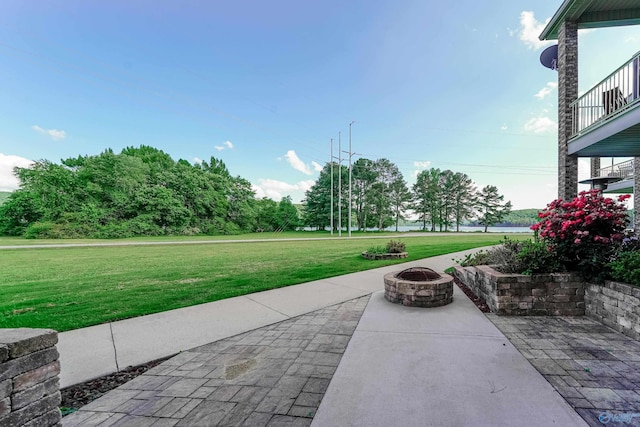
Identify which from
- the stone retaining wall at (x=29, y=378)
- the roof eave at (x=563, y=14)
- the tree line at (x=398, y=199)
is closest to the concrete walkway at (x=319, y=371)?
the stone retaining wall at (x=29, y=378)

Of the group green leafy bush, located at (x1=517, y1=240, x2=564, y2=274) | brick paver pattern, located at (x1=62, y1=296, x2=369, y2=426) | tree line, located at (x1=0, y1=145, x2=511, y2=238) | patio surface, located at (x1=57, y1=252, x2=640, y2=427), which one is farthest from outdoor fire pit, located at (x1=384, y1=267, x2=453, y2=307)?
tree line, located at (x1=0, y1=145, x2=511, y2=238)

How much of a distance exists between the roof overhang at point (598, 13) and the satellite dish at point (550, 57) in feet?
3.89

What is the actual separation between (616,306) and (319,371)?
4022 mm

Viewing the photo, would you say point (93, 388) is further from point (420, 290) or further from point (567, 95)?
point (567, 95)

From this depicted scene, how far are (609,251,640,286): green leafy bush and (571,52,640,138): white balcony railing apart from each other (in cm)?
423

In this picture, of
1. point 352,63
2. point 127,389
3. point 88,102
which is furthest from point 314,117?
point 127,389

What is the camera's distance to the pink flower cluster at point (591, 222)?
3891 millimetres

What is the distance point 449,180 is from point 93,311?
46.4 meters

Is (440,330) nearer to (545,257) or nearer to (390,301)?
(390,301)

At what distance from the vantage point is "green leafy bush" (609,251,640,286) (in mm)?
3143

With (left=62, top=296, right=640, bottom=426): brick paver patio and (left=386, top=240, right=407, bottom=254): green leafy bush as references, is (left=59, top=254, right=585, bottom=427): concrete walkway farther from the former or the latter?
(left=386, top=240, right=407, bottom=254): green leafy bush

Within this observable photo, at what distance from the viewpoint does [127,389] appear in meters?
2.14

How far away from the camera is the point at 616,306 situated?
328cm

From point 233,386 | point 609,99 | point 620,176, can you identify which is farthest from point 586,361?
point 620,176
